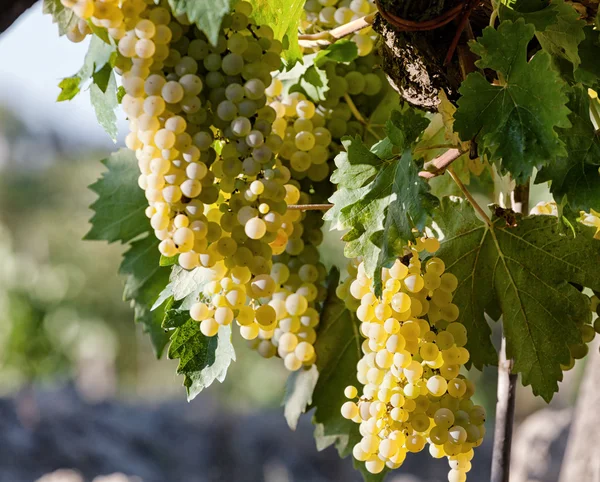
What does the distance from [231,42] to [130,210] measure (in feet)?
1.01

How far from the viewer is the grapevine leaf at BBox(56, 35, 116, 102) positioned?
42 centimetres

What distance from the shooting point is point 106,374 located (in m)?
9.10

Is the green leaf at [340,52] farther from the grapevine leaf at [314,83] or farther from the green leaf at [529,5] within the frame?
the green leaf at [529,5]

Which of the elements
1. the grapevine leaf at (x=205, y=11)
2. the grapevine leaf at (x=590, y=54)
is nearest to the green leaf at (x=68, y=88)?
the grapevine leaf at (x=205, y=11)

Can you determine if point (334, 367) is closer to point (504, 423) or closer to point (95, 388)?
point (504, 423)

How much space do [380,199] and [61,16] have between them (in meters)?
0.23

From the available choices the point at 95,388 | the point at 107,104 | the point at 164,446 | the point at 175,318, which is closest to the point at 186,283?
the point at 175,318

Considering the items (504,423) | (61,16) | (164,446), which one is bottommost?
(164,446)

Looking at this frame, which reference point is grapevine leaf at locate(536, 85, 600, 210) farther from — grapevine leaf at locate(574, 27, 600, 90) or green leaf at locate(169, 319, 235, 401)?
green leaf at locate(169, 319, 235, 401)

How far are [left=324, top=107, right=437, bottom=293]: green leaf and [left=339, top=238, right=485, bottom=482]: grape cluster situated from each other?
1.3 inches

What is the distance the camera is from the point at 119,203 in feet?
2.35

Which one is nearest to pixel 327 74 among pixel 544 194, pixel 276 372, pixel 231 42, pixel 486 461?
pixel 231 42

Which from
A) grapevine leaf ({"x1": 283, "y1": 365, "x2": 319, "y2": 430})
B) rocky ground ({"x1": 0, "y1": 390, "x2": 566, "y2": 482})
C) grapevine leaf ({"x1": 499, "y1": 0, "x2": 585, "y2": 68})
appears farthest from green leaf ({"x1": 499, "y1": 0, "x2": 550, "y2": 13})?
rocky ground ({"x1": 0, "y1": 390, "x2": 566, "y2": 482})

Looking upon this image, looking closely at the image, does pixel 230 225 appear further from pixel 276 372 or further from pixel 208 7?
pixel 276 372
